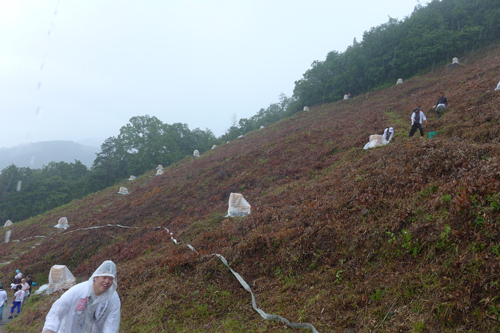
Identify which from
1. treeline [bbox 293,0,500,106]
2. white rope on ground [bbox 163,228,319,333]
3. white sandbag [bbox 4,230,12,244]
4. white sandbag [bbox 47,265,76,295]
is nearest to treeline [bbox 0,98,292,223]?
treeline [bbox 293,0,500,106]

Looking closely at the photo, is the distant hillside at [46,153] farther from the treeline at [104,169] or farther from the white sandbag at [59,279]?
the white sandbag at [59,279]

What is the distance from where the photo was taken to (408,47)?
92.0 feet

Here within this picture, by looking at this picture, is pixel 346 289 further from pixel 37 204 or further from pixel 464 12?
pixel 37 204

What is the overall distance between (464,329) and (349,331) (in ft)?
3.96

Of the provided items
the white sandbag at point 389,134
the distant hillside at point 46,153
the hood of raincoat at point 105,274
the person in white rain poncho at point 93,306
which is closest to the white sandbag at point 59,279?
the person in white rain poncho at point 93,306

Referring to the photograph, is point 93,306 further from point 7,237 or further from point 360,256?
point 7,237

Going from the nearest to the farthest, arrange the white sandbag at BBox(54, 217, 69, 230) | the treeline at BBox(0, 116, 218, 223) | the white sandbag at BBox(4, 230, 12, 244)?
1. the white sandbag at BBox(54, 217, 69, 230)
2. the white sandbag at BBox(4, 230, 12, 244)
3. the treeline at BBox(0, 116, 218, 223)

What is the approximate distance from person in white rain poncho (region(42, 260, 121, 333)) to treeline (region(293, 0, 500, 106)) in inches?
1311

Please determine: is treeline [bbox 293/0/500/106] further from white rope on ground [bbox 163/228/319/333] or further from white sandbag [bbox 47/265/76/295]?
white sandbag [bbox 47/265/76/295]

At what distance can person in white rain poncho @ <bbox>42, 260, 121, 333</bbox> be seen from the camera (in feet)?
9.27

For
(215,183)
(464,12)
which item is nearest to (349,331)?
(215,183)

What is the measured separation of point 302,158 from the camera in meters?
14.4

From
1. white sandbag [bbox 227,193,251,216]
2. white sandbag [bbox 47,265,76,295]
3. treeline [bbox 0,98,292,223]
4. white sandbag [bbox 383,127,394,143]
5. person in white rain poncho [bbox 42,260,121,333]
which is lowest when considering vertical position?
white sandbag [bbox 47,265,76,295]

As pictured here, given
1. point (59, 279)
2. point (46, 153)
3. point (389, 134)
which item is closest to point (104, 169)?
point (59, 279)
